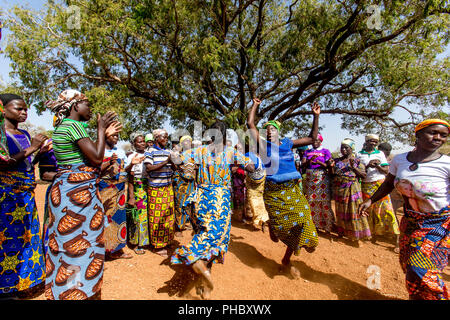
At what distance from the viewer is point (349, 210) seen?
198 inches

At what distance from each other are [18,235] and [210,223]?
2.01 meters

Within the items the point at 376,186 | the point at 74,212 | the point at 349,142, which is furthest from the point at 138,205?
the point at 376,186

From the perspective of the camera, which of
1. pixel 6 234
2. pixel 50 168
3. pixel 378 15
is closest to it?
pixel 6 234

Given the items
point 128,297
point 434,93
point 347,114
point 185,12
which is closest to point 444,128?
point 128,297

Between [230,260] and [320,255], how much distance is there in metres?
1.57

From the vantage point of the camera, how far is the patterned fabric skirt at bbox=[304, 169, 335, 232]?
5.36 meters

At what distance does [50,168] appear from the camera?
3.04 m

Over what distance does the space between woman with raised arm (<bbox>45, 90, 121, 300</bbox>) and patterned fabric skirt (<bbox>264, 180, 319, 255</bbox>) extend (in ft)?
7.44

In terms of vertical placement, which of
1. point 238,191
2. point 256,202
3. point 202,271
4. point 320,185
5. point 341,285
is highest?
point 320,185

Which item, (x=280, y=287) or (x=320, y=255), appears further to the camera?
(x=320, y=255)

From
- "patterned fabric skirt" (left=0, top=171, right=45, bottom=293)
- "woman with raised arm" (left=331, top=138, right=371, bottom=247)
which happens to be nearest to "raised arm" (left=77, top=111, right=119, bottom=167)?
"patterned fabric skirt" (left=0, top=171, right=45, bottom=293)

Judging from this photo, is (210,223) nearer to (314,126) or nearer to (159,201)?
(159,201)

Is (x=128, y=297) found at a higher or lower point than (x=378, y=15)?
lower

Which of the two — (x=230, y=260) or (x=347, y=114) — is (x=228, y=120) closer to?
(x=230, y=260)
